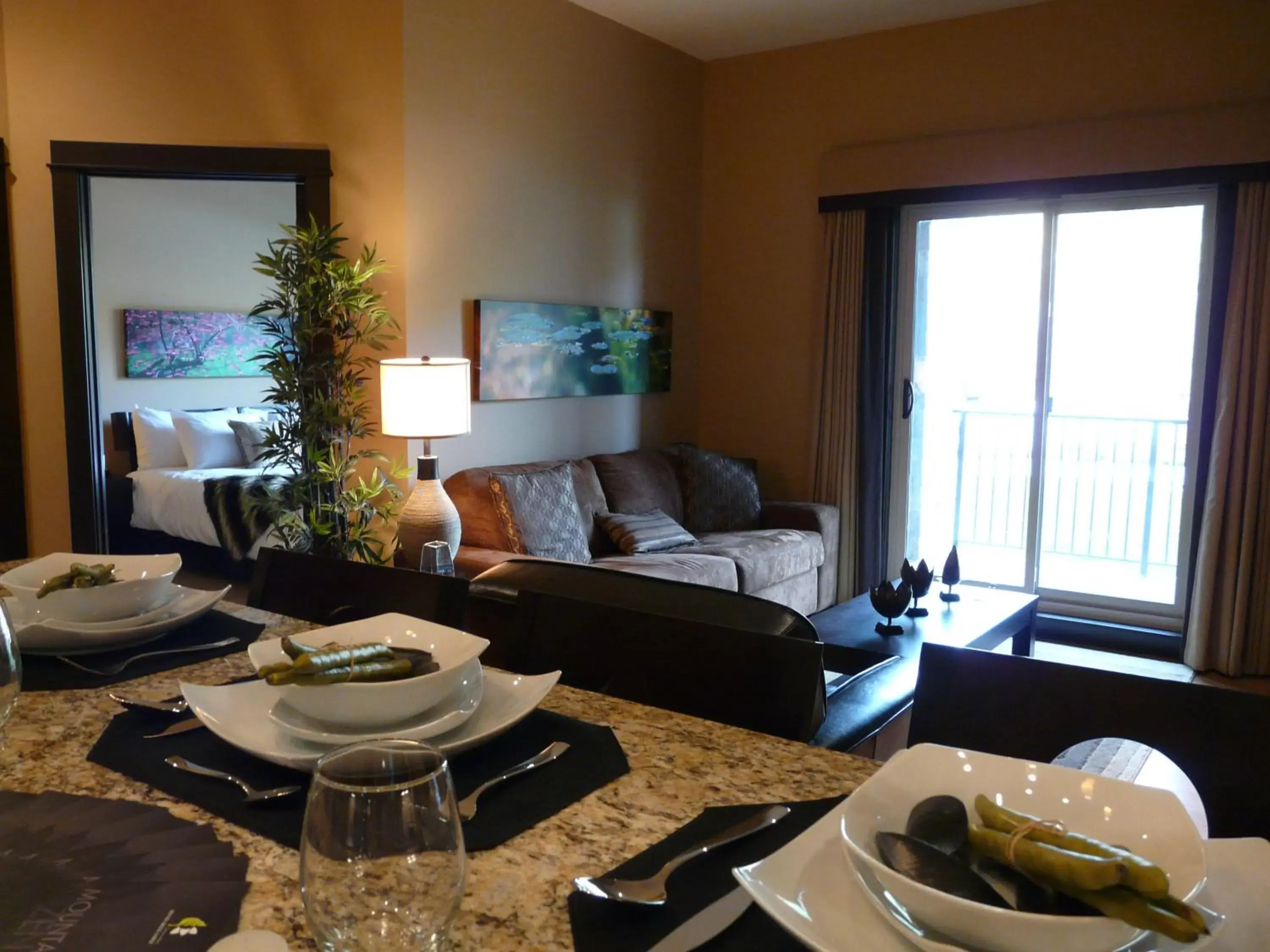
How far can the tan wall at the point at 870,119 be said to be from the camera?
4504mm

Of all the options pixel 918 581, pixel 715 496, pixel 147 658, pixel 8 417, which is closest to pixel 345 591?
pixel 147 658

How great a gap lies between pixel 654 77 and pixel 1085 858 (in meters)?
5.42

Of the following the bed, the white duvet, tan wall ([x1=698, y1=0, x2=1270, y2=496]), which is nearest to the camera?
tan wall ([x1=698, y1=0, x2=1270, y2=496])

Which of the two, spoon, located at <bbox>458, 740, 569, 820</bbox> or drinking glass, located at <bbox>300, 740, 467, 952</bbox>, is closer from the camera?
drinking glass, located at <bbox>300, 740, 467, 952</bbox>

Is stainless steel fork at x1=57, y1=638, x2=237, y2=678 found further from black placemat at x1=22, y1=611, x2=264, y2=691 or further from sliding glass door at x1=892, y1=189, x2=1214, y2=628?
sliding glass door at x1=892, y1=189, x2=1214, y2=628

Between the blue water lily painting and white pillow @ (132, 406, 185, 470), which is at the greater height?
the blue water lily painting

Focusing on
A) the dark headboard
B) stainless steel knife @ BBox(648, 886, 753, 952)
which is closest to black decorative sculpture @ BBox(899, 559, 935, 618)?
stainless steel knife @ BBox(648, 886, 753, 952)

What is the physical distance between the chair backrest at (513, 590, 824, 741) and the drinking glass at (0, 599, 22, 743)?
2.40 ft

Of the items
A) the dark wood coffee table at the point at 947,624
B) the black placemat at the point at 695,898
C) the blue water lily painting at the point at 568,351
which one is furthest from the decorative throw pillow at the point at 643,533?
the black placemat at the point at 695,898

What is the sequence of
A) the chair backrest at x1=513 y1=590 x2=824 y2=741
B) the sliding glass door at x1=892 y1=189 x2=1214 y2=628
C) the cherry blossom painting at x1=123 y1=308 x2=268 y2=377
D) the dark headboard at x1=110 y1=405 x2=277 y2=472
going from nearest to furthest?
the chair backrest at x1=513 y1=590 x2=824 y2=741, the sliding glass door at x1=892 y1=189 x2=1214 y2=628, the dark headboard at x1=110 y1=405 x2=277 y2=472, the cherry blossom painting at x1=123 y1=308 x2=268 y2=377

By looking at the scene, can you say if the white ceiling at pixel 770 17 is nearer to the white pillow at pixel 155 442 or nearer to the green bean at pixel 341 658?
the white pillow at pixel 155 442

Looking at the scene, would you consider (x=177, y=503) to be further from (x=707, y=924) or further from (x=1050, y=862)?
(x=1050, y=862)

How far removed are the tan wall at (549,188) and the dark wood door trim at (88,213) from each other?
50 centimetres

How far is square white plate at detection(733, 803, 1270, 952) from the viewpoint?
2.19ft
